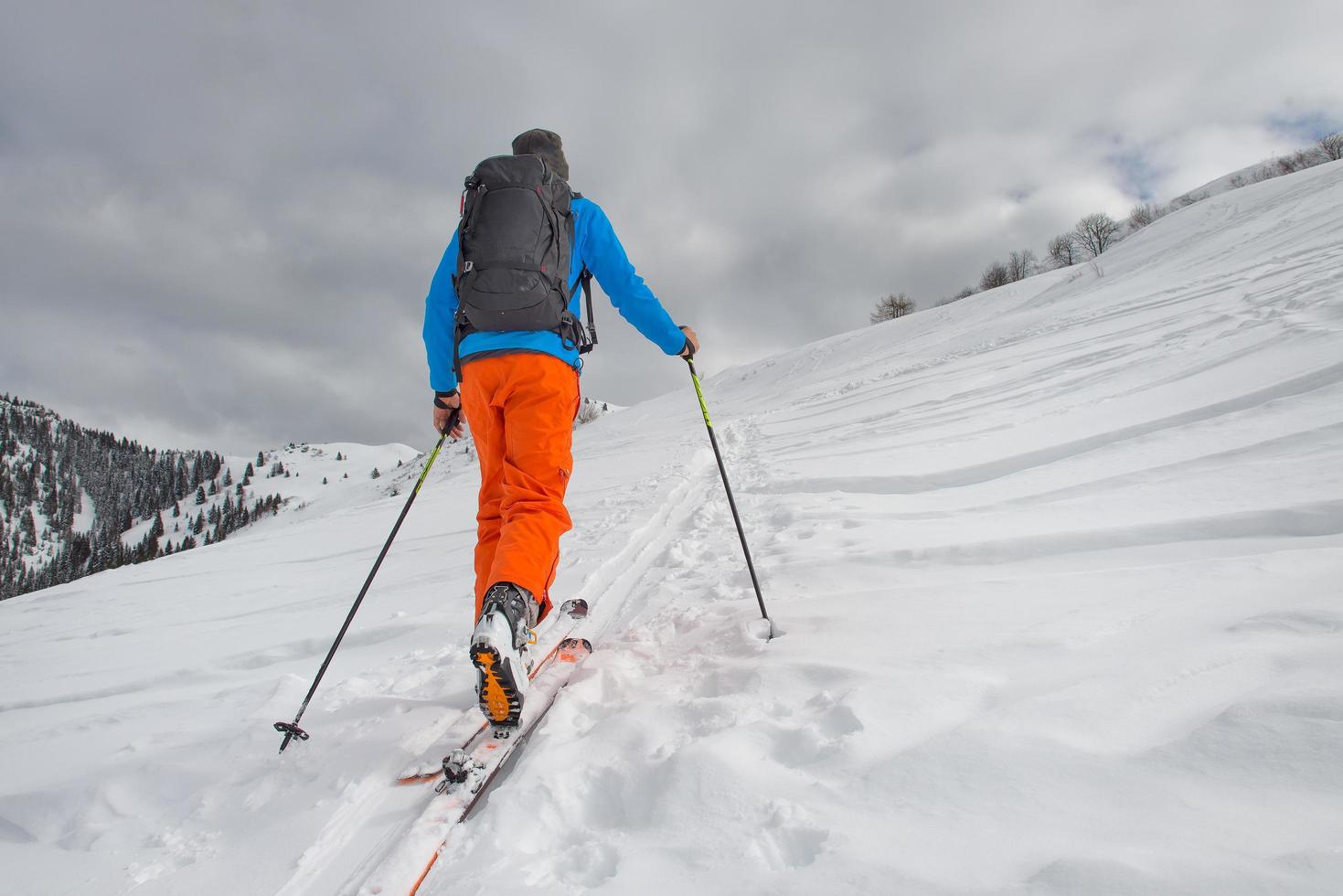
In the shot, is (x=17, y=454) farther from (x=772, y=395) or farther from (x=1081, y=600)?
(x=1081, y=600)

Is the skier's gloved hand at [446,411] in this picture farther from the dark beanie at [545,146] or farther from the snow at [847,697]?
the dark beanie at [545,146]

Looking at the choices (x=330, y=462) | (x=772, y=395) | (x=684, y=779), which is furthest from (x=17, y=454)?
(x=684, y=779)

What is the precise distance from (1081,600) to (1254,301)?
7731 millimetres

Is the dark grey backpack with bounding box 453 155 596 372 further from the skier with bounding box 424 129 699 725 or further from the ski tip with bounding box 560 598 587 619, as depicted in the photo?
Answer: the ski tip with bounding box 560 598 587 619

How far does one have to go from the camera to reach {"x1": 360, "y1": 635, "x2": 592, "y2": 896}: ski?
1.33 metres

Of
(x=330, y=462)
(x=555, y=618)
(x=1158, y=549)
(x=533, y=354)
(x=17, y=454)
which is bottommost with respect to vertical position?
(x=1158, y=549)

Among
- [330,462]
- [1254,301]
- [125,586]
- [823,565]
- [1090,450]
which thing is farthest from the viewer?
[330,462]

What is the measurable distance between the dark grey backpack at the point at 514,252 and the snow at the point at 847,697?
1.46 meters

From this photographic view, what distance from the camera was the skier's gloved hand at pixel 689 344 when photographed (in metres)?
2.71

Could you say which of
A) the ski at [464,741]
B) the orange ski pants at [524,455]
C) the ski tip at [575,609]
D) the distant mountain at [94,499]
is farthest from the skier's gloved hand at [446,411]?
the distant mountain at [94,499]

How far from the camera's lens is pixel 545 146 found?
2.73 metres

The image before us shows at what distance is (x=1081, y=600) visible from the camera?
6.15 ft

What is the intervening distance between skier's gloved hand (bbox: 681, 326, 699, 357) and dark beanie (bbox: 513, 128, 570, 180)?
961mm

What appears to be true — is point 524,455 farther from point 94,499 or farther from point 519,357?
point 94,499
